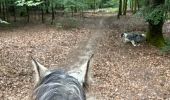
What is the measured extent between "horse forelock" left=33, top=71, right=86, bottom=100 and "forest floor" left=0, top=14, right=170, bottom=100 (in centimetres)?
724

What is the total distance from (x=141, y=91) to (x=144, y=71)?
2.63 metres

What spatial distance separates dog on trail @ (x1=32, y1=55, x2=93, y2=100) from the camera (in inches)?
72.6

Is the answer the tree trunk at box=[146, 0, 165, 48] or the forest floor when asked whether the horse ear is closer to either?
the forest floor

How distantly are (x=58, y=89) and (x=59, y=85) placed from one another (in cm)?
7

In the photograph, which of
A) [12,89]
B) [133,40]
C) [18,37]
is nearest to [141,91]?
[12,89]

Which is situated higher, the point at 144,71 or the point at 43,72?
the point at 43,72

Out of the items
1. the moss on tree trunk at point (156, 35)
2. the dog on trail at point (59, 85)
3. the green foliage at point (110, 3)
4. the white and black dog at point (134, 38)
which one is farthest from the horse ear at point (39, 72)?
the green foliage at point (110, 3)

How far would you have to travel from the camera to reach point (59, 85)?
197cm

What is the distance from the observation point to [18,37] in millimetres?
22906

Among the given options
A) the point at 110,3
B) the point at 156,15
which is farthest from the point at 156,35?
the point at 110,3

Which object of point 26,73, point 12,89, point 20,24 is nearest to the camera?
point 12,89

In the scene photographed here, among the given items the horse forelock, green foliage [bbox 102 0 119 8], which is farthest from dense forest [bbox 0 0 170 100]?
green foliage [bbox 102 0 119 8]

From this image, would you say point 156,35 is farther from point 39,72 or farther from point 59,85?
point 59,85

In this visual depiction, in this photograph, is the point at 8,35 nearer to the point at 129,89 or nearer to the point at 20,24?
the point at 20,24
